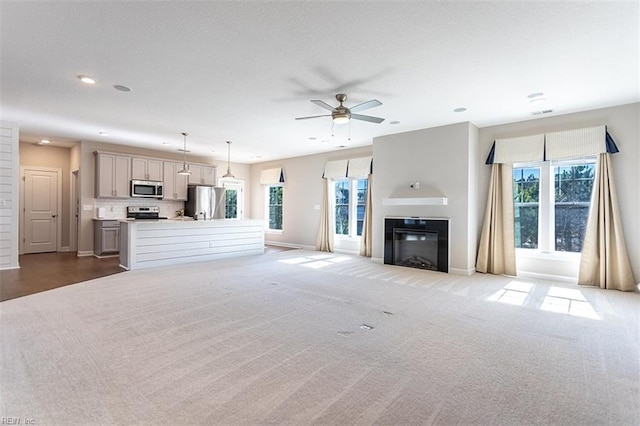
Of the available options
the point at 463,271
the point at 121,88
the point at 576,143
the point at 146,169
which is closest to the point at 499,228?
the point at 463,271

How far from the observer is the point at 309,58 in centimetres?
333

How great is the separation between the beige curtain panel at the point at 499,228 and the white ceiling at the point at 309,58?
1102mm

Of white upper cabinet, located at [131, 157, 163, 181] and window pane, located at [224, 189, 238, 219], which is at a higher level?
white upper cabinet, located at [131, 157, 163, 181]

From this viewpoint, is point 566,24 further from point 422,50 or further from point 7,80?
point 7,80

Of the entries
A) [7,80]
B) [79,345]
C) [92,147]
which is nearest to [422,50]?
[79,345]

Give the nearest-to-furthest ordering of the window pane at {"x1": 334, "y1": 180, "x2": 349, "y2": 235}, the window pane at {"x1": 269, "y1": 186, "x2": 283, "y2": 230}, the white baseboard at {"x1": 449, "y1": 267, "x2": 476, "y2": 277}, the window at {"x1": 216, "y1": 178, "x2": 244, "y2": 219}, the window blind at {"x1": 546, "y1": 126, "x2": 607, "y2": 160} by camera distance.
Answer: the window blind at {"x1": 546, "y1": 126, "x2": 607, "y2": 160}, the white baseboard at {"x1": 449, "y1": 267, "x2": 476, "y2": 277}, the window pane at {"x1": 334, "y1": 180, "x2": 349, "y2": 235}, the window pane at {"x1": 269, "y1": 186, "x2": 283, "y2": 230}, the window at {"x1": 216, "y1": 178, "x2": 244, "y2": 219}

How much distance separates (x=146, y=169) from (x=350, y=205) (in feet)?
18.6

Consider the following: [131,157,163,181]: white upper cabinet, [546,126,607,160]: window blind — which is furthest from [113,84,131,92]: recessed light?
[546,126,607,160]: window blind

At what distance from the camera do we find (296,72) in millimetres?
3672

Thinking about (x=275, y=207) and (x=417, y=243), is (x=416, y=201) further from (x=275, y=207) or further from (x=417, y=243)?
(x=275, y=207)

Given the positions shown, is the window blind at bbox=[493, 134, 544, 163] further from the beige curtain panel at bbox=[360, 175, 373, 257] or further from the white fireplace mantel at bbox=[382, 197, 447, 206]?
the beige curtain panel at bbox=[360, 175, 373, 257]

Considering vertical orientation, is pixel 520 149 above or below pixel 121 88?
below

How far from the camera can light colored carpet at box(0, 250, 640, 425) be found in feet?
6.07

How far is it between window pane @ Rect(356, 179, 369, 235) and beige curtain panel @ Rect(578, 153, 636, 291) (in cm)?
450
